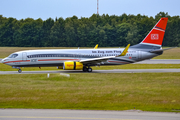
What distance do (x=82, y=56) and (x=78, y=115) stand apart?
21961 mm

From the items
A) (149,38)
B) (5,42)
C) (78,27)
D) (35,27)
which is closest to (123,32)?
(78,27)

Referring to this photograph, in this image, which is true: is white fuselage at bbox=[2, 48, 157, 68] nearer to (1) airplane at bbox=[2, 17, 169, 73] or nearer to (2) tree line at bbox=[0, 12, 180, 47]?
(1) airplane at bbox=[2, 17, 169, 73]

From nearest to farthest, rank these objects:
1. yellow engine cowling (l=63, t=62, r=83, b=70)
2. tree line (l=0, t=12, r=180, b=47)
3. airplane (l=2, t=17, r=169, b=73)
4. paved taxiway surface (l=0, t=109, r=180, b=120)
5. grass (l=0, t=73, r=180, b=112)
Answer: paved taxiway surface (l=0, t=109, r=180, b=120)
grass (l=0, t=73, r=180, b=112)
yellow engine cowling (l=63, t=62, r=83, b=70)
airplane (l=2, t=17, r=169, b=73)
tree line (l=0, t=12, r=180, b=47)

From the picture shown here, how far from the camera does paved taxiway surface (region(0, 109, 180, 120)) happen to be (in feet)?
41.2

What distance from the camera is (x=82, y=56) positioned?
34.9m

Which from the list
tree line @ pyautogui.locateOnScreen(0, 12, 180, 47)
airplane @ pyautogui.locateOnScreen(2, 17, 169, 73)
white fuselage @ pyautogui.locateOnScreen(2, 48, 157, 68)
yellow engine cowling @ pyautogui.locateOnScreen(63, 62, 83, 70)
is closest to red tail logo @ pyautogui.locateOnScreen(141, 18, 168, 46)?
airplane @ pyautogui.locateOnScreen(2, 17, 169, 73)

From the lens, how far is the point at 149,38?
121ft

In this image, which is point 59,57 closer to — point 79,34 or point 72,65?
point 72,65

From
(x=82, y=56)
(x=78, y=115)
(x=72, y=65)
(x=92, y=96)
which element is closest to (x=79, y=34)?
(x=82, y=56)

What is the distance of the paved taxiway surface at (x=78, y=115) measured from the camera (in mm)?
12555

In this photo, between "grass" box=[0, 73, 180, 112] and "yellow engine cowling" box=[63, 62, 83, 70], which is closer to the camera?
"grass" box=[0, 73, 180, 112]

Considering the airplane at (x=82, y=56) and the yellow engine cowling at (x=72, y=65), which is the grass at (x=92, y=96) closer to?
the yellow engine cowling at (x=72, y=65)

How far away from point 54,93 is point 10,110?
5.72 meters

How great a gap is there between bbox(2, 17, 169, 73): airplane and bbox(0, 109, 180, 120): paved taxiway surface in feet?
60.9
